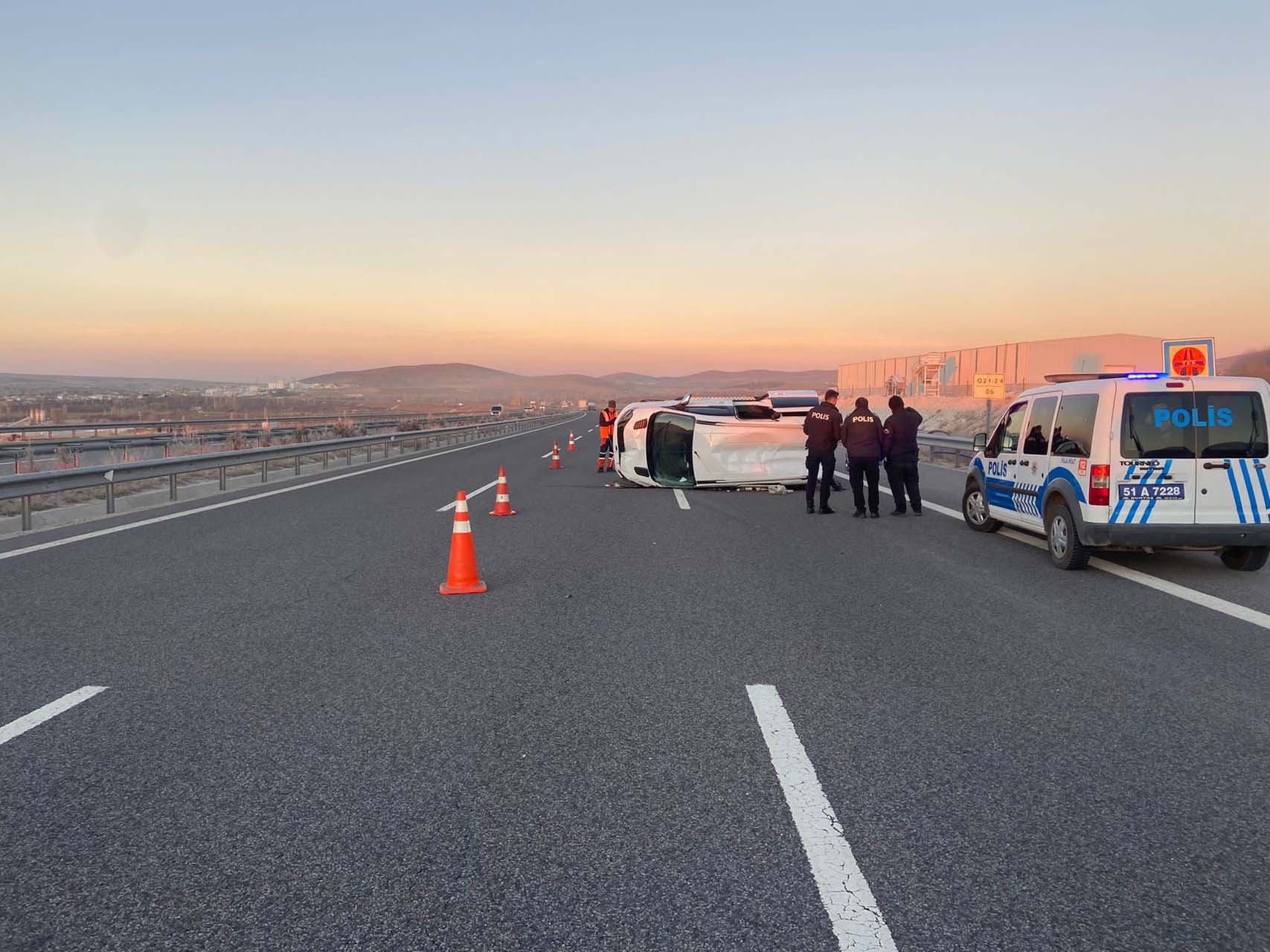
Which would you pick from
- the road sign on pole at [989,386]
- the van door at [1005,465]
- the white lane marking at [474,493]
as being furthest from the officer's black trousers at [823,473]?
the road sign on pole at [989,386]

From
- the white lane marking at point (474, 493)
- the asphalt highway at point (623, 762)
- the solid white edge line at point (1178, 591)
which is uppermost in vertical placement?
the asphalt highway at point (623, 762)

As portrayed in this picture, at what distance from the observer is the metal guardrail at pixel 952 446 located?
24500mm

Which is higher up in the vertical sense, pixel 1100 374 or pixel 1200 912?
pixel 1100 374

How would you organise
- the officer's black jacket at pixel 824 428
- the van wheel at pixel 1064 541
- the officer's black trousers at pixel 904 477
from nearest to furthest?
1. the van wheel at pixel 1064 541
2. the officer's black trousers at pixel 904 477
3. the officer's black jacket at pixel 824 428

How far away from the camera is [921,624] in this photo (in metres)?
7.17

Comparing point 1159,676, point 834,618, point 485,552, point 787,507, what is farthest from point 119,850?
point 787,507

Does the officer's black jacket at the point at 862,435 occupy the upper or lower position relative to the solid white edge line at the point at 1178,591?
upper

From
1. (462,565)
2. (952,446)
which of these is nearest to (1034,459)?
(462,565)

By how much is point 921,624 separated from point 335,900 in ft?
16.9

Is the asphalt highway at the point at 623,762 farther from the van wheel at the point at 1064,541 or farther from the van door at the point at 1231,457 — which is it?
the van door at the point at 1231,457

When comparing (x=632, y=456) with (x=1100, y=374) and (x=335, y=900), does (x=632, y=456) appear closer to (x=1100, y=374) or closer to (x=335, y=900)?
(x=1100, y=374)

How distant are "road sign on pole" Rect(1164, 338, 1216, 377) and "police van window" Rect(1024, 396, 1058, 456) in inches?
294

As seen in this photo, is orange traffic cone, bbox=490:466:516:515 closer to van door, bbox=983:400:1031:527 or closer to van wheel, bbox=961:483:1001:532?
van wheel, bbox=961:483:1001:532

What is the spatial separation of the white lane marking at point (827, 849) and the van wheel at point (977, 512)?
831 centimetres
